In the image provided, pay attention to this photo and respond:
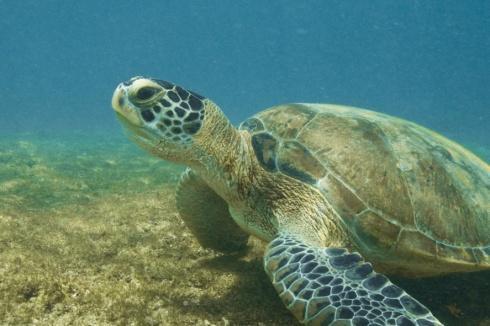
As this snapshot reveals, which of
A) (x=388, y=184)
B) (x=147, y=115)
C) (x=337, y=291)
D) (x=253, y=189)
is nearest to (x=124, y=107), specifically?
(x=147, y=115)

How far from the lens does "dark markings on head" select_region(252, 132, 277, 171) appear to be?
2.96m

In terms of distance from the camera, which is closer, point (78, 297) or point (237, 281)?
point (78, 297)

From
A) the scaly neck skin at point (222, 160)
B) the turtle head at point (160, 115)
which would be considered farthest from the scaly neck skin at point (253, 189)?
the turtle head at point (160, 115)

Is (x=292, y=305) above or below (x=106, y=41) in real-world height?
below

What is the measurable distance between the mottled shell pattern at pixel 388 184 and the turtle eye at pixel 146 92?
1.02 metres

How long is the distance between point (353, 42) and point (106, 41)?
8595 cm

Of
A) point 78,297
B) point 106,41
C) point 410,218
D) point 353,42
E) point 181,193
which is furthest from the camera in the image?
point 106,41

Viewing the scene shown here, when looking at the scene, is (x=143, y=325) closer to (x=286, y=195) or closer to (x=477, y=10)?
(x=286, y=195)

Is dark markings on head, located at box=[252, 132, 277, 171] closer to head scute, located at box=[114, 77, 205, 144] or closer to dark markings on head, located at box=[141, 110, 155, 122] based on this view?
head scute, located at box=[114, 77, 205, 144]

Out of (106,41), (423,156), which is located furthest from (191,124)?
(106,41)

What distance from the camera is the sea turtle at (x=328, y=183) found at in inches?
103

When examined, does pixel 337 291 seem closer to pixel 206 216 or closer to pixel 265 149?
A: pixel 265 149

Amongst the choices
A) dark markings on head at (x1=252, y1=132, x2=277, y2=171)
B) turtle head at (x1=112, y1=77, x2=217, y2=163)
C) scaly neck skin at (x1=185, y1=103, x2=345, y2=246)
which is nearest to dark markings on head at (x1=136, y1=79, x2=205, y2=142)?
turtle head at (x1=112, y1=77, x2=217, y2=163)

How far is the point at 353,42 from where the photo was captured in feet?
380
